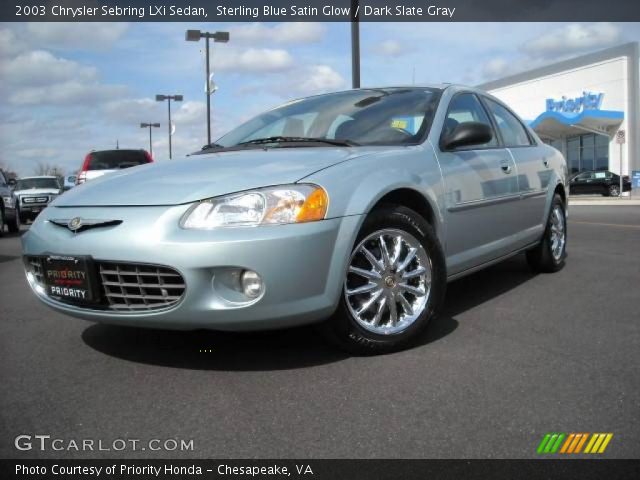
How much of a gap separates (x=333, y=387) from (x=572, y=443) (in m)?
0.95

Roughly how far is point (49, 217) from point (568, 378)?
2.58 meters

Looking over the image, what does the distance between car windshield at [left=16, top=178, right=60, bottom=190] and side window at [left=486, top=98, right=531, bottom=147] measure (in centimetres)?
1653

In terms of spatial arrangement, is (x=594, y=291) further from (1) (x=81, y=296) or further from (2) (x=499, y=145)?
(1) (x=81, y=296)

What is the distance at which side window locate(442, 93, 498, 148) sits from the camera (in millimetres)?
3885

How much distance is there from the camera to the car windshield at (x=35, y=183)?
731 inches

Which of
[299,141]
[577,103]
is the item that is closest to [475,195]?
[299,141]

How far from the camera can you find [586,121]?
27.4 metres

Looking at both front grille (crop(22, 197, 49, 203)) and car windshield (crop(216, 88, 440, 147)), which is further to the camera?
front grille (crop(22, 197, 49, 203))

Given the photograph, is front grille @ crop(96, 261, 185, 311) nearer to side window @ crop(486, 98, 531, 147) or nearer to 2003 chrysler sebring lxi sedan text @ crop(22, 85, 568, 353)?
2003 chrysler sebring lxi sedan text @ crop(22, 85, 568, 353)

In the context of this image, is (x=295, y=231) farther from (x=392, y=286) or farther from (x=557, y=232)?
(x=557, y=232)

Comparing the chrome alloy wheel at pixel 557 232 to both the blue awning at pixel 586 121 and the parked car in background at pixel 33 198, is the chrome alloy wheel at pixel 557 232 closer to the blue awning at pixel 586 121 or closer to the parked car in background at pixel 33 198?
the parked car in background at pixel 33 198

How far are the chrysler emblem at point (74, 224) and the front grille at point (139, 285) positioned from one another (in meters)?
0.24

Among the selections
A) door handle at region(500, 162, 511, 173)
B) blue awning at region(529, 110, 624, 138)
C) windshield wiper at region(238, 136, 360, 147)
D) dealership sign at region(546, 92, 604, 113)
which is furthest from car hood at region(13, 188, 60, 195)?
dealership sign at region(546, 92, 604, 113)

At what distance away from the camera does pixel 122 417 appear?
7.61ft
